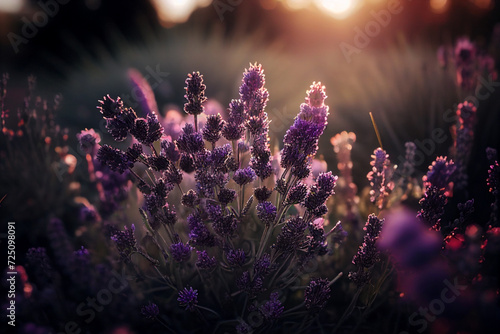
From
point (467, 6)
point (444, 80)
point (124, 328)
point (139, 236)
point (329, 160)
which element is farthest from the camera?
point (467, 6)

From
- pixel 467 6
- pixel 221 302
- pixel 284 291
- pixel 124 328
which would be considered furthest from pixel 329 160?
pixel 467 6

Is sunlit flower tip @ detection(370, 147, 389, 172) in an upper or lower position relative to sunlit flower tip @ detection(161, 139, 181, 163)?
lower

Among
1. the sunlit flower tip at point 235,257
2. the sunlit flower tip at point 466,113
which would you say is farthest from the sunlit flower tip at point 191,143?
the sunlit flower tip at point 466,113

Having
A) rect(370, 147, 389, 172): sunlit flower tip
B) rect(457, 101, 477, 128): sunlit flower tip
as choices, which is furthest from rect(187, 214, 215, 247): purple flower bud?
rect(457, 101, 477, 128): sunlit flower tip

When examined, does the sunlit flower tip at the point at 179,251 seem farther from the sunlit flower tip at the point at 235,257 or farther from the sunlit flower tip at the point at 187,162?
the sunlit flower tip at the point at 187,162

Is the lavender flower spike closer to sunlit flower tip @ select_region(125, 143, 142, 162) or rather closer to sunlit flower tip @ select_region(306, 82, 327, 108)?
sunlit flower tip @ select_region(306, 82, 327, 108)

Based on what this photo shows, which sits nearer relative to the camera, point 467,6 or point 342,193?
point 342,193

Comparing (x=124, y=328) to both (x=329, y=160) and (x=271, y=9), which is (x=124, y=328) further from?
(x=271, y=9)
